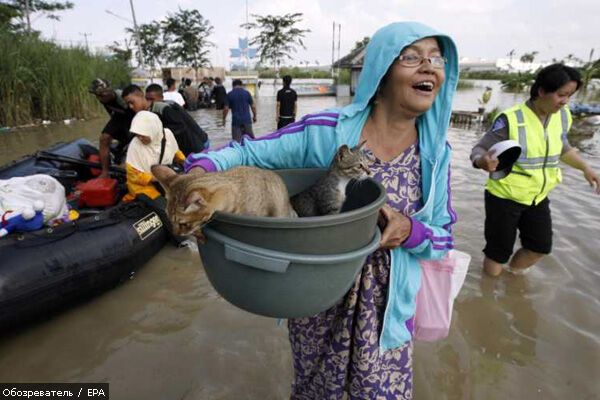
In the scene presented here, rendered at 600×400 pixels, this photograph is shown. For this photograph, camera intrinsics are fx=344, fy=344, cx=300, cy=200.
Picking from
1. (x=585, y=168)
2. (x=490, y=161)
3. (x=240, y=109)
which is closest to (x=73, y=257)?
(x=490, y=161)

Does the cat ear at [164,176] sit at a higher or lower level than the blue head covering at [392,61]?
lower

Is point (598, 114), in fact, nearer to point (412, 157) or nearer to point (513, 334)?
point (513, 334)

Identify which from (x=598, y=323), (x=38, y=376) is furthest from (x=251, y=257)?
(x=598, y=323)

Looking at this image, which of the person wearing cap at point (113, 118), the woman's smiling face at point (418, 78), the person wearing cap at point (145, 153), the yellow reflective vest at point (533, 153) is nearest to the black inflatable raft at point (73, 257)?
the person wearing cap at point (145, 153)

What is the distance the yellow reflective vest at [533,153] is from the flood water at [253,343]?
1304mm

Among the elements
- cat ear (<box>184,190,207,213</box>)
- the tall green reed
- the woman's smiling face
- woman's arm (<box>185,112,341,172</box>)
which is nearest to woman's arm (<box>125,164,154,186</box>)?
woman's arm (<box>185,112,341,172</box>)

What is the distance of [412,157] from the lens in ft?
5.54

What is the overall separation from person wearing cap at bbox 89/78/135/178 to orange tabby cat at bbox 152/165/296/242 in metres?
4.46

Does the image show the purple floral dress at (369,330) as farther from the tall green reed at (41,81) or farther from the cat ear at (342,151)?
the tall green reed at (41,81)

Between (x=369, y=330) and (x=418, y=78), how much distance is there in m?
1.17

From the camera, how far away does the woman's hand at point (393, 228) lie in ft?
4.59

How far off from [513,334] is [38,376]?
14.4 feet

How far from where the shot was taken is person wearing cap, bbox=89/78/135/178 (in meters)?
5.27

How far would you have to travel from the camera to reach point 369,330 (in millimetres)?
1628
